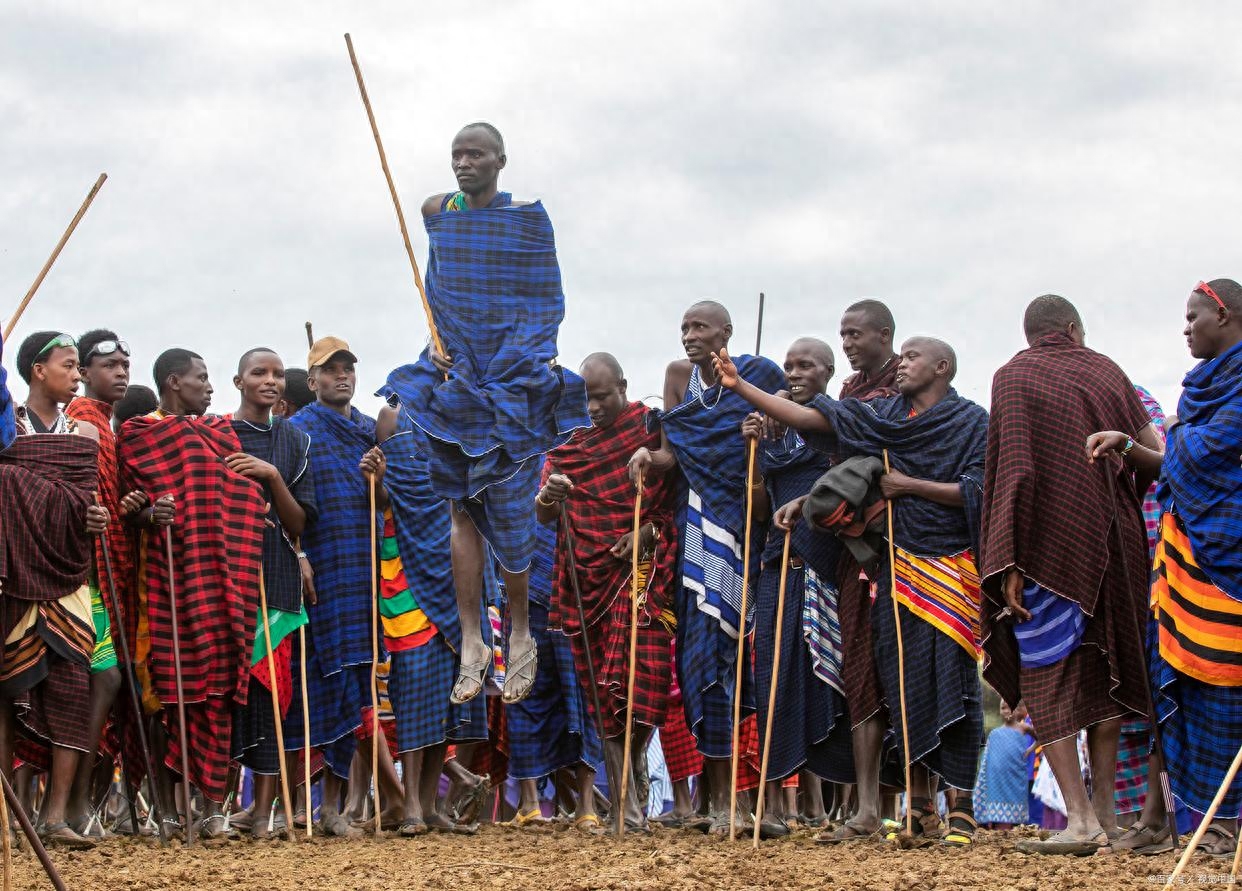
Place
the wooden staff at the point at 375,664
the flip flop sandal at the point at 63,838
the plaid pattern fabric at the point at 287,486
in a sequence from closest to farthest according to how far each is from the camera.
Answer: the flip flop sandal at the point at 63,838, the wooden staff at the point at 375,664, the plaid pattern fabric at the point at 287,486

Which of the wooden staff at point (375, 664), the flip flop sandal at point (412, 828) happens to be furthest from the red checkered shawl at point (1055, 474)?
the wooden staff at point (375, 664)

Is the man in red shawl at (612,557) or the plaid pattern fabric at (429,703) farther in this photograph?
the man in red shawl at (612,557)

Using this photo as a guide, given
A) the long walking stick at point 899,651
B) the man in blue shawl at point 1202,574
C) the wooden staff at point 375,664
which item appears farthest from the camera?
the wooden staff at point 375,664

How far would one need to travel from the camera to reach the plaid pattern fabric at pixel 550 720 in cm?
1009

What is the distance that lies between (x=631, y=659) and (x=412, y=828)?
5.34ft

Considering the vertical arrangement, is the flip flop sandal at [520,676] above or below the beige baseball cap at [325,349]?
below

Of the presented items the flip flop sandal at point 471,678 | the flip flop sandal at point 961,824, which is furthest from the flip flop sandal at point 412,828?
the flip flop sandal at point 961,824

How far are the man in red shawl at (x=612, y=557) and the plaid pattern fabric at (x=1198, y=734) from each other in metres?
3.18

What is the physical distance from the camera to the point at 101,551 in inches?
349

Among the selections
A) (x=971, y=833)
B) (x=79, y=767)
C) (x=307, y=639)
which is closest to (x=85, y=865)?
(x=79, y=767)

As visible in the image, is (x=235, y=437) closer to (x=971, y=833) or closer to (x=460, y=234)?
(x=460, y=234)

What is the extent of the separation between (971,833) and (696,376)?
132 inches

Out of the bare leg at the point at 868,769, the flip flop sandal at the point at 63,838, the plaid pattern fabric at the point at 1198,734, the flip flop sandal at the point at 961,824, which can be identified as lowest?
the flip flop sandal at the point at 63,838

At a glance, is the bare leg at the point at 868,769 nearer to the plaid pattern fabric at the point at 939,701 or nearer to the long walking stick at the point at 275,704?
the plaid pattern fabric at the point at 939,701
